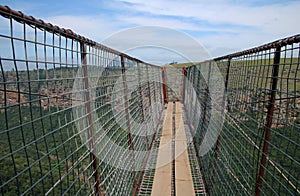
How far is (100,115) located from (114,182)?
0.57m

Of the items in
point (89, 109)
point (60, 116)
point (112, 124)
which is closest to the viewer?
point (60, 116)

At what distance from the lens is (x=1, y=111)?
67 cm

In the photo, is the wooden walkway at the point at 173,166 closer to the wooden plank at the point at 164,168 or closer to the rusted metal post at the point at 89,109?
the wooden plank at the point at 164,168

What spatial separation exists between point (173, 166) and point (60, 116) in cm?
201

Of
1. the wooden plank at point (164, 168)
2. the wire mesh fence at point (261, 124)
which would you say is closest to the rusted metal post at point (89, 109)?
the wire mesh fence at point (261, 124)

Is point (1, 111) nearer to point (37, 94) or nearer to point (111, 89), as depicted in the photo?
point (37, 94)

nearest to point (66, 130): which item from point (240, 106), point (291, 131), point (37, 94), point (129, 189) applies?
point (37, 94)

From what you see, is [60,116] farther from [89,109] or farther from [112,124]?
[112,124]

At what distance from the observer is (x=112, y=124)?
1.84 meters

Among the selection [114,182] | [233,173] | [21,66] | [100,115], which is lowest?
[114,182]

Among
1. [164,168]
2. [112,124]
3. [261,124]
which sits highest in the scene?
[261,124]

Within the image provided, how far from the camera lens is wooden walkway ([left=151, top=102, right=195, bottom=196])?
232 cm

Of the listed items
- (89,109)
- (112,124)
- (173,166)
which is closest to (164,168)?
(173,166)

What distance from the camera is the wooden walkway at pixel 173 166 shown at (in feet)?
7.61
